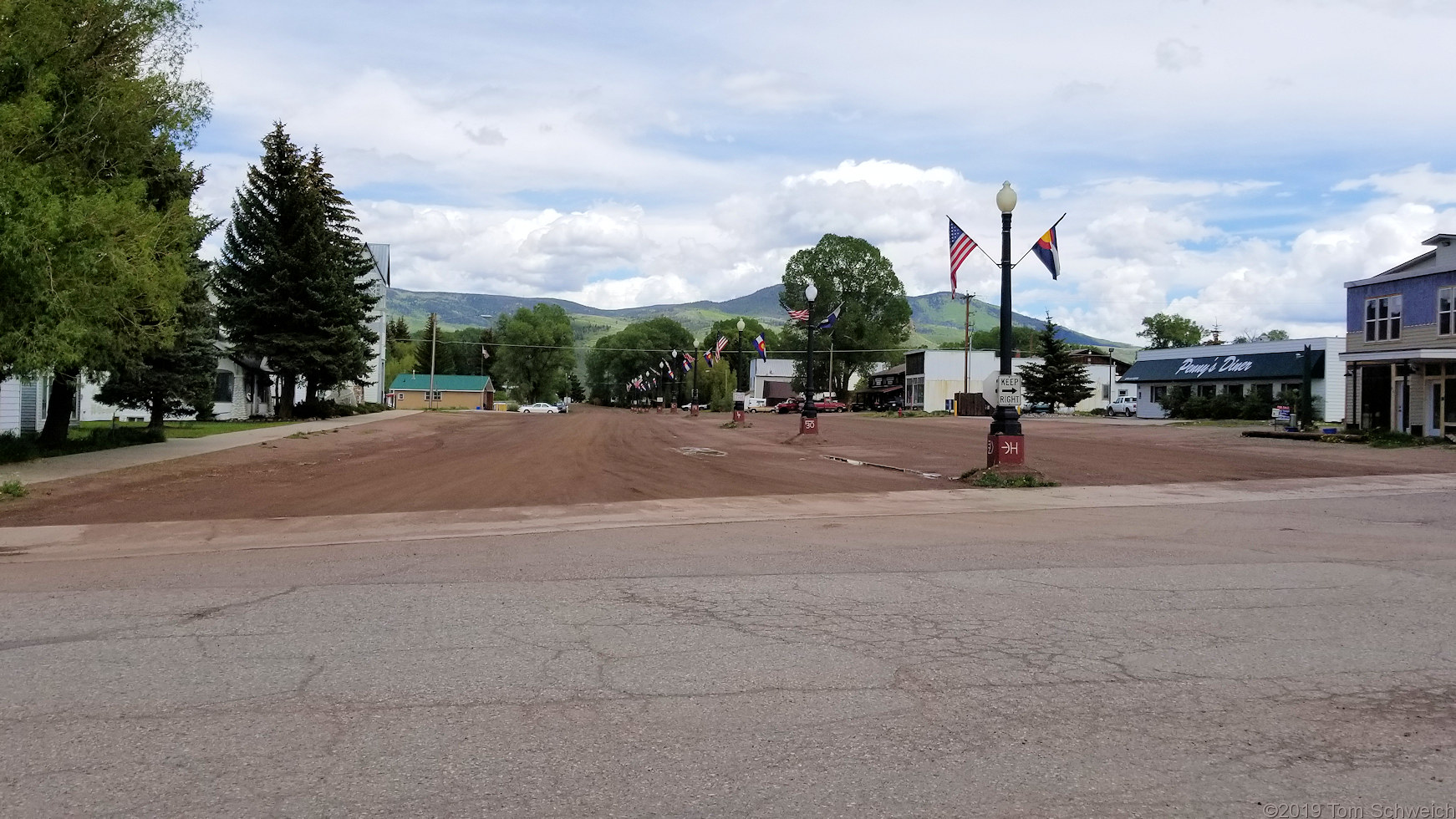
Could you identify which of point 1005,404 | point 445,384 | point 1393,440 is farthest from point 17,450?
point 445,384

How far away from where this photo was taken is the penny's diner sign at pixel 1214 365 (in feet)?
201

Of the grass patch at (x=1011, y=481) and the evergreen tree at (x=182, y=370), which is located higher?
the evergreen tree at (x=182, y=370)

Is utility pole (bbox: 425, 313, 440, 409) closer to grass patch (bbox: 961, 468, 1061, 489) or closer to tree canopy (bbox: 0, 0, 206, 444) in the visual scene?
tree canopy (bbox: 0, 0, 206, 444)

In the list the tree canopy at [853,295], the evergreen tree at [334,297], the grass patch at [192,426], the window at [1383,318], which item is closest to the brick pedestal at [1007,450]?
the grass patch at [192,426]

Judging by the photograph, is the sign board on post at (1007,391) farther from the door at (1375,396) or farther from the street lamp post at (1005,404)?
the door at (1375,396)

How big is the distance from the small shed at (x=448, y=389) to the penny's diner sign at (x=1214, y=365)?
76.7m

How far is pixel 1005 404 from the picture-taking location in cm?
1772

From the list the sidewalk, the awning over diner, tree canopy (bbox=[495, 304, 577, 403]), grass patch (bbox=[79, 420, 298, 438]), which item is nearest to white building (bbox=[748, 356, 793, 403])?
tree canopy (bbox=[495, 304, 577, 403])

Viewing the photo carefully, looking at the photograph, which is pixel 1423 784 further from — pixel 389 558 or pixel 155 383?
pixel 155 383

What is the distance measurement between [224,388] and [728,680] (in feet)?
164

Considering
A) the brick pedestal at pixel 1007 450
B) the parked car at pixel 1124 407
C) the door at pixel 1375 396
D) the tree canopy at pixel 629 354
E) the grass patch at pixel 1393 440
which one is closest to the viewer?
the brick pedestal at pixel 1007 450

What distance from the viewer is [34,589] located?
8.52 metres

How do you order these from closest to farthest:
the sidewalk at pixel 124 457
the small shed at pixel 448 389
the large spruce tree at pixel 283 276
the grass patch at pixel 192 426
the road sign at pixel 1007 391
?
the road sign at pixel 1007 391, the sidewalk at pixel 124 457, the grass patch at pixel 192 426, the large spruce tree at pixel 283 276, the small shed at pixel 448 389

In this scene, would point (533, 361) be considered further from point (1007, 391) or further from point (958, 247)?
point (1007, 391)
